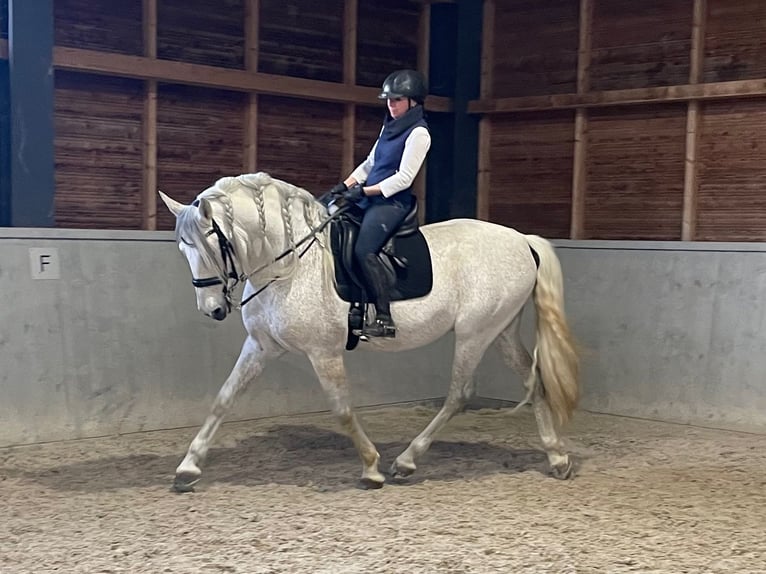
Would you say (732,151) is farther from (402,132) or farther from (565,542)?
(565,542)

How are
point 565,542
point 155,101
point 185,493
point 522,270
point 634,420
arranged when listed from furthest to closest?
point 634,420, point 155,101, point 522,270, point 185,493, point 565,542

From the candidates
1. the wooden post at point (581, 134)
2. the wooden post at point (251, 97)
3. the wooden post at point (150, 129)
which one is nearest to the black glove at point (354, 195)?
the wooden post at point (150, 129)

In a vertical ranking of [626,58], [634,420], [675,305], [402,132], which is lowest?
[634,420]

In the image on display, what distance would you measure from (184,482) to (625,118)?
3.91m

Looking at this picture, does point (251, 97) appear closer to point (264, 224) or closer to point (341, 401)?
point (264, 224)

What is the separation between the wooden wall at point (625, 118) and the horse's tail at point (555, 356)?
1.88m

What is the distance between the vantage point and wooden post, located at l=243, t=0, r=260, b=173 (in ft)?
21.1

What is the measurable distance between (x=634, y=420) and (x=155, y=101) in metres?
3.60

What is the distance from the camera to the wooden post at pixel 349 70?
22.7 ft

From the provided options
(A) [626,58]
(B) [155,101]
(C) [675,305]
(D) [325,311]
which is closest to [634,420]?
(C) [675,305]

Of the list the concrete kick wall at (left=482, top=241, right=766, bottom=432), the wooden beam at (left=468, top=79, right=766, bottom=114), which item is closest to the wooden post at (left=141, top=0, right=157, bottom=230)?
the wooden beam at (left=468, top=79, right=766, bottom=114)

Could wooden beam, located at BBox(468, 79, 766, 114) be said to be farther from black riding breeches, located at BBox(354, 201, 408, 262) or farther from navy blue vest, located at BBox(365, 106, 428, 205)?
black riding breeches, located at BBox(354, 201, 408, 262)

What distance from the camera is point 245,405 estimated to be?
624 cm

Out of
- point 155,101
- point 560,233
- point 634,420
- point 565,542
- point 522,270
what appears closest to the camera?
point 565,542
